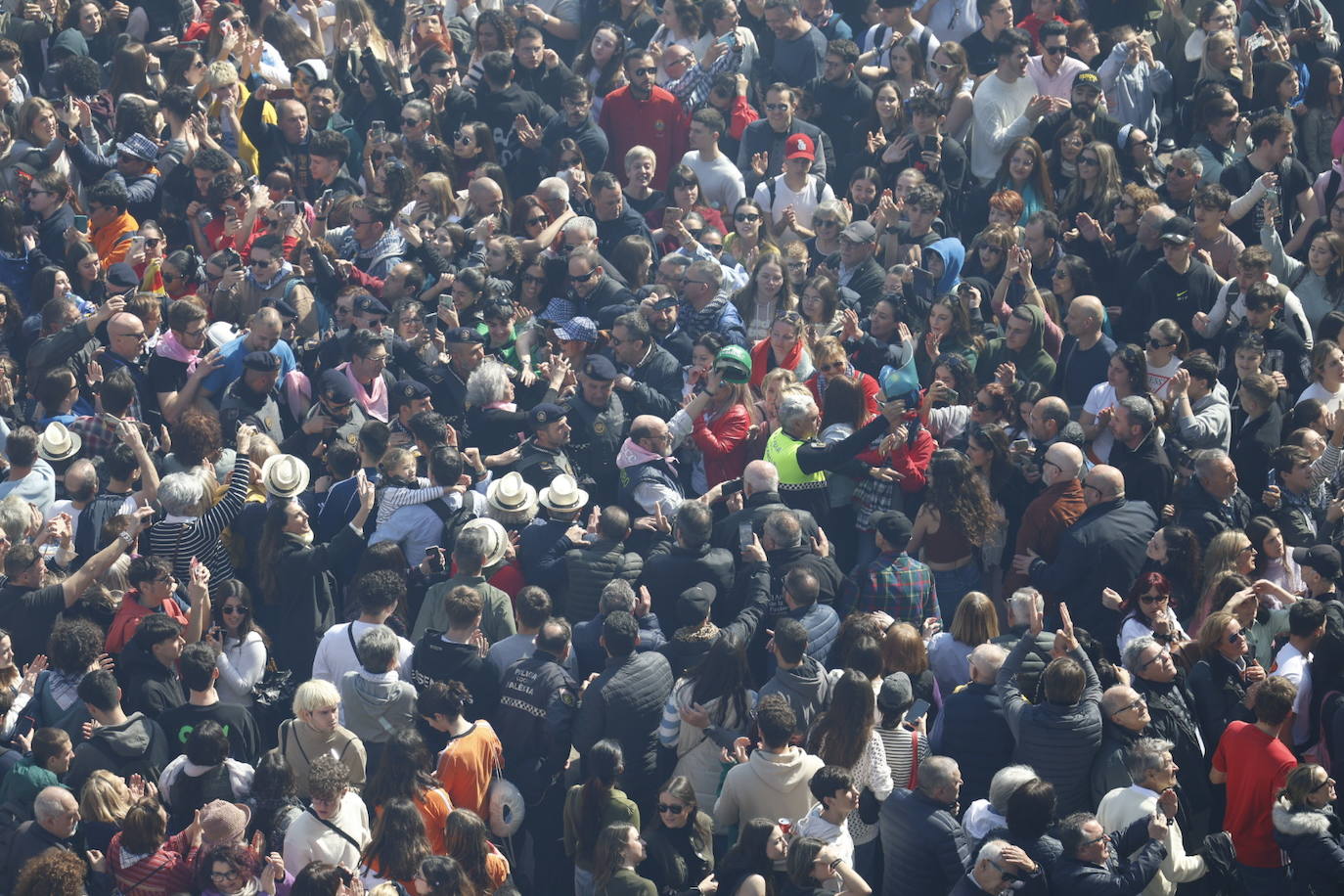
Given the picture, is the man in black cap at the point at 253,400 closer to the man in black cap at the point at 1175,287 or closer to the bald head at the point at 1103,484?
the bald head at the point at 1103,484

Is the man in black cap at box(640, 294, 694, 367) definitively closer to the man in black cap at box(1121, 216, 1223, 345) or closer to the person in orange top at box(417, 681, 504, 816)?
the man in black cap at box(1121, 216, 1223, 345)

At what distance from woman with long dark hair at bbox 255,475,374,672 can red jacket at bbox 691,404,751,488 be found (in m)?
2.19

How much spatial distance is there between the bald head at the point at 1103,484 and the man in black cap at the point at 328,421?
4.10 m

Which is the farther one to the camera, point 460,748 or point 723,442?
point 723,442

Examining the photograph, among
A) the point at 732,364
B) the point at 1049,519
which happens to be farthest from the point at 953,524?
the point at 732,364

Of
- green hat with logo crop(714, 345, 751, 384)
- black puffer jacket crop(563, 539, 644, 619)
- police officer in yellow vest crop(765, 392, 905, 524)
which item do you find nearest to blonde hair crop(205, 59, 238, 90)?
green hat with logo crop(714, 345, 751, 384)

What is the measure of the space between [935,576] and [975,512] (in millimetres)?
445

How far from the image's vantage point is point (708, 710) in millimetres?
8328

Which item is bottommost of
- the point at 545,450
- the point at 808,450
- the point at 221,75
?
the point at 545,450

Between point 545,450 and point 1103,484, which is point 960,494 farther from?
point 545,450

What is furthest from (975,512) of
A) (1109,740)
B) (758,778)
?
(758,778)

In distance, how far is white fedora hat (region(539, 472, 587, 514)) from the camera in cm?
961

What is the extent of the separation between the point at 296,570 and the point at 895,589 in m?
3.10

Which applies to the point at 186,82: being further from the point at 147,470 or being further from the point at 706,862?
the point at 706,862
